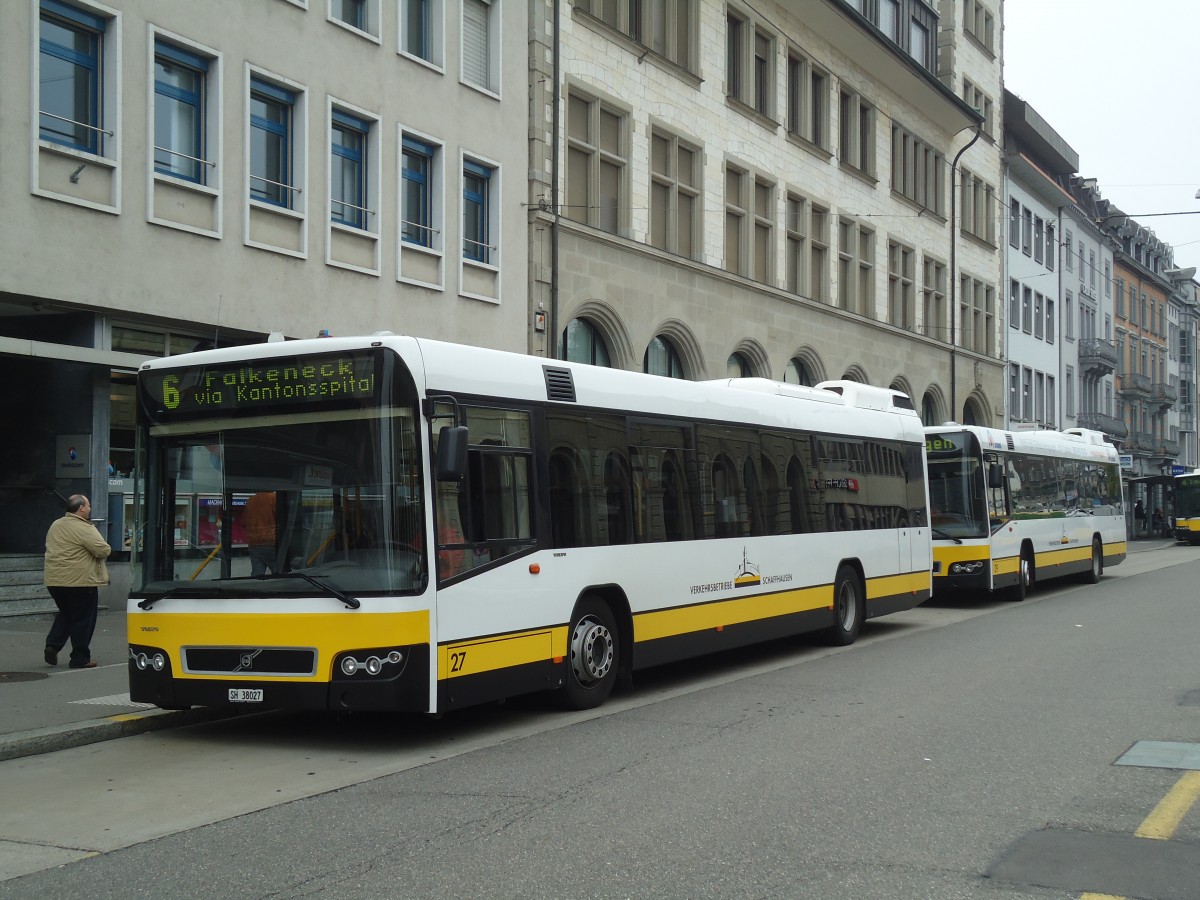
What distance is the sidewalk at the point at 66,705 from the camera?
912 centimetres

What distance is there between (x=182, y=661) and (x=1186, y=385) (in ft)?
306

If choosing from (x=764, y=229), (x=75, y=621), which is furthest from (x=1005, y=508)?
(x=75, y=621)

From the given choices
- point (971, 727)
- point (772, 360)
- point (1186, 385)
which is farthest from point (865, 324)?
point (1186, 385)

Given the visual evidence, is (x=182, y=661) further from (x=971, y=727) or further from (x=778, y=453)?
(x=778, y=453)

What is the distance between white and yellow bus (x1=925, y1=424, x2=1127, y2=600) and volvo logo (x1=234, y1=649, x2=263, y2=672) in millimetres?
14896

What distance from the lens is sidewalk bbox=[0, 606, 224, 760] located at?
29.9 ft

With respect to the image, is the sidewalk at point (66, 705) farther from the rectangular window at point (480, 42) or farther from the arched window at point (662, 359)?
the arched window at point (662, 359)

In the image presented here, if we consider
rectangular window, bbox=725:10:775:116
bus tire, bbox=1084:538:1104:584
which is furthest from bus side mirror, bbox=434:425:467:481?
rectangular window, bbox=725:10:775:116

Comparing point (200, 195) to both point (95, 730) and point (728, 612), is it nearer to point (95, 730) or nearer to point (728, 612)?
point (728, 612)

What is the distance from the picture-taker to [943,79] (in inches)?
1796

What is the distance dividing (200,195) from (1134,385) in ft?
216

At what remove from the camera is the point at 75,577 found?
485 inches

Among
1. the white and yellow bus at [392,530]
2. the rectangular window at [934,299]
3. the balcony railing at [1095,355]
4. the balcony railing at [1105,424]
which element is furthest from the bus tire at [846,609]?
the balcony railing at [1095,355]

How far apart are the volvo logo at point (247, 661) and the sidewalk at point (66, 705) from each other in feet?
4.14
